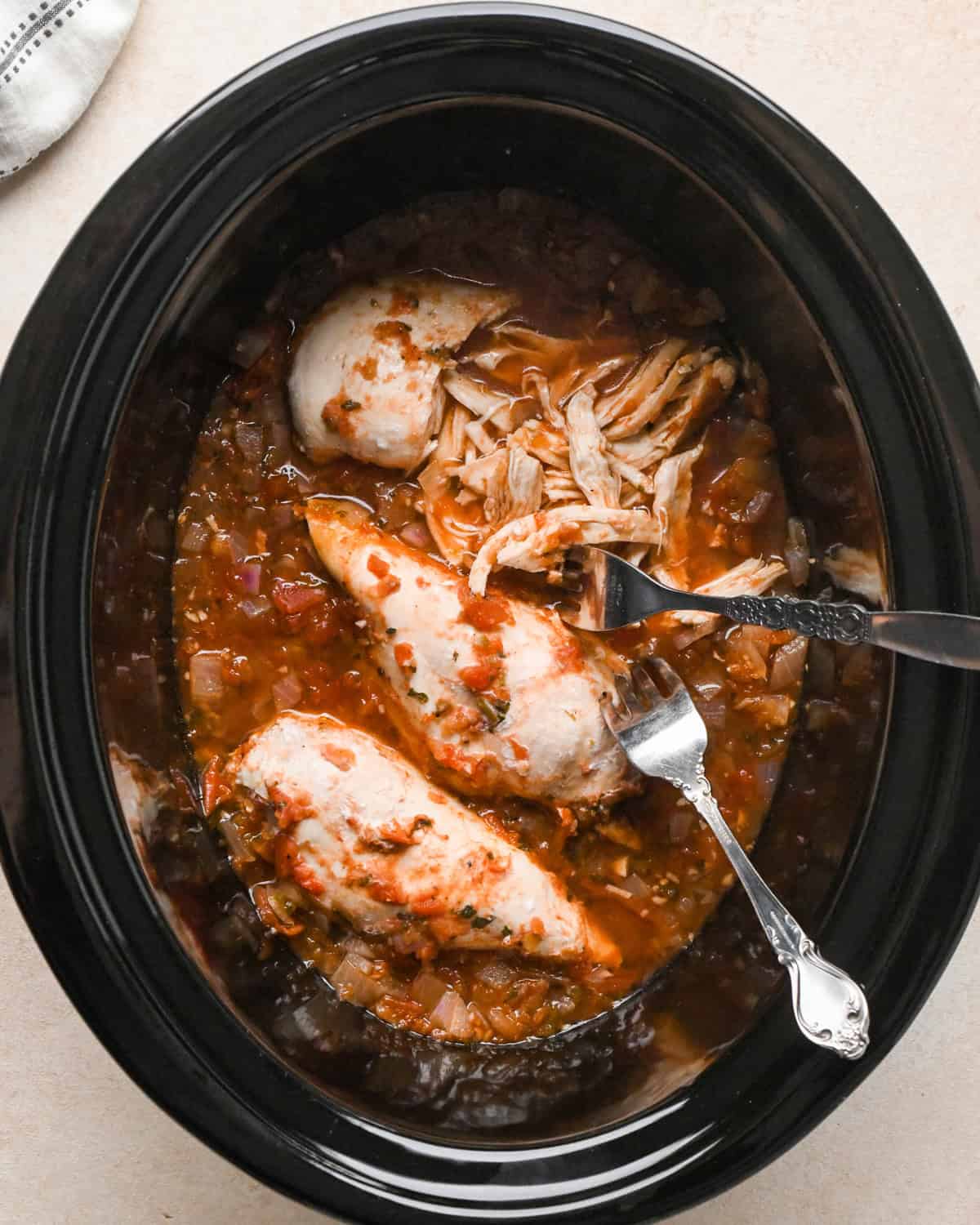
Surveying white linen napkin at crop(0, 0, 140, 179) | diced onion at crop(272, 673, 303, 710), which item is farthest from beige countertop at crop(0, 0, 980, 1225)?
diced onion at crop(272, 673, 303, 710)

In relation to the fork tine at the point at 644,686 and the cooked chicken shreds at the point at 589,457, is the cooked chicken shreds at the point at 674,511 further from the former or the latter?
the fork tine at the point at 644,686

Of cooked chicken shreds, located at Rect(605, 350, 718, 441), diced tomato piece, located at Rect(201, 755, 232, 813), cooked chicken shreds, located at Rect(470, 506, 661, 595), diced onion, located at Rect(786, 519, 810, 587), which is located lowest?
diced tomato piece, located at Rect(201, 755, 232, 813)

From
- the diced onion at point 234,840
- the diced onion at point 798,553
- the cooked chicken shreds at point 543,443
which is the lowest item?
the diced onion at point 234,840

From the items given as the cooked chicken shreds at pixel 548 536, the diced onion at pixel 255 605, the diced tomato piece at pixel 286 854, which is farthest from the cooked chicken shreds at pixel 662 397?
the diced tomato piece at pixel 286 854

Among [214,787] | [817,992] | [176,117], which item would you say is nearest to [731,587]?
[817,992]

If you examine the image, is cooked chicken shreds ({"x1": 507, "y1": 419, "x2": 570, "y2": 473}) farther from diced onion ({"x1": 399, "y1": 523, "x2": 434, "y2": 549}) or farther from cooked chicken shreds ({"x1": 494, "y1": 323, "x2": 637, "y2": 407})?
diced onion ({"x1": 399, "y1": 523, "x2": 434, "y2": 549})

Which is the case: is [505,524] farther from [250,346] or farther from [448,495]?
[250,346]
